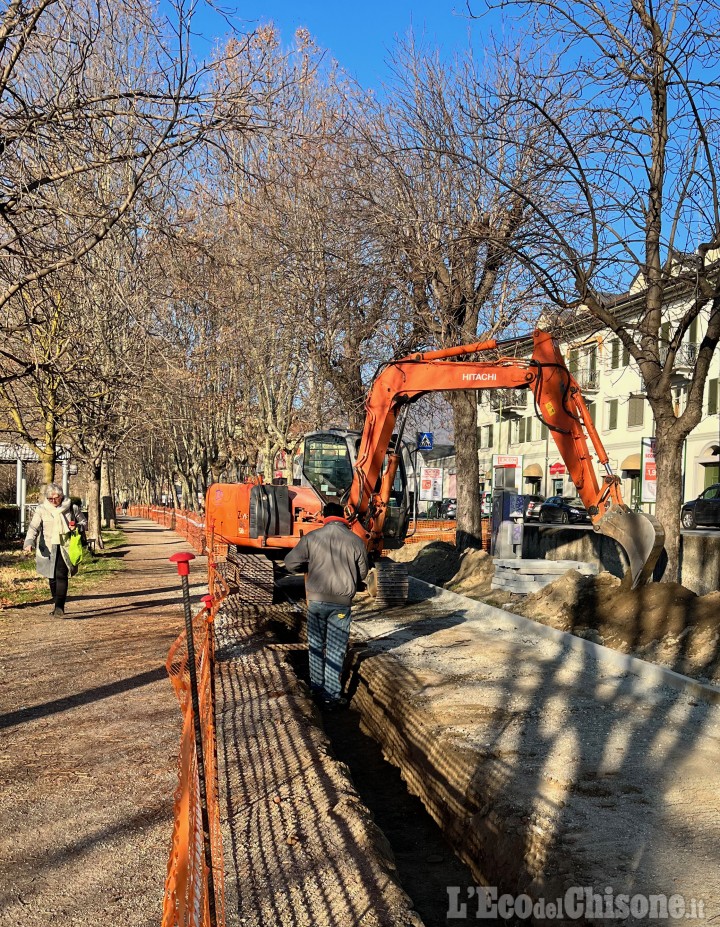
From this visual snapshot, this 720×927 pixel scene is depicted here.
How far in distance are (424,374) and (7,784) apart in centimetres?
832

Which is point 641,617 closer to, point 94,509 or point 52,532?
point 52,532

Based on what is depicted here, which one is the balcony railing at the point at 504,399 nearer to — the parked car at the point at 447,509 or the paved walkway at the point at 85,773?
the parked car at the point at 447,509

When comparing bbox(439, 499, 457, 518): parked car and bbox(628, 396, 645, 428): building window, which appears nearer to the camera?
bbox(628, 396, 645, 428): building window

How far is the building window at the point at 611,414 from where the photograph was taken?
45.0 metres

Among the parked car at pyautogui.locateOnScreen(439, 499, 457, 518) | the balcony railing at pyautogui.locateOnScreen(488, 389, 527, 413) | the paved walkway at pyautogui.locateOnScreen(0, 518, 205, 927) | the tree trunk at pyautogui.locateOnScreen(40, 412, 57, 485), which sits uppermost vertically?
the balcony railing at pyautogui.locateOnScreen(488, 389, 527, 413)

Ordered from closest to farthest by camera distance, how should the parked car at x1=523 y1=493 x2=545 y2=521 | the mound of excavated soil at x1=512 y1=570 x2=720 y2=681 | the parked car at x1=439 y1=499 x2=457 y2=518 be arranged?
the mound of excavated soil at x1=512 y1=570 x2=720 y2=681 < the parked car at x1=523 y1=493 x2=545 y2=521 < the parked car at x1=439 y1=499 x2=457 y2=518

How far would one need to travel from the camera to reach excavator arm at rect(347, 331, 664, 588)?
1027 cm

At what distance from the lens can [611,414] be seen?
45.3 meters

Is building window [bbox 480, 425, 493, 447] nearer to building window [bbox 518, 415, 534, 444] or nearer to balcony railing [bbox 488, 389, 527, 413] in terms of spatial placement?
building window [bbox 518, 415, 534, 444]

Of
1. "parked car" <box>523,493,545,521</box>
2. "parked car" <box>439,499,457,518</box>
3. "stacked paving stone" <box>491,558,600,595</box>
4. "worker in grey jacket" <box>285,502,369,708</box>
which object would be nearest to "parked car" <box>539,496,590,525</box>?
"parked car" <box>523,493,545,521</box>

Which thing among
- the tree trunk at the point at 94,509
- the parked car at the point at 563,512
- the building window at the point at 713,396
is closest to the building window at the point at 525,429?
the parked car at the point at 563,512

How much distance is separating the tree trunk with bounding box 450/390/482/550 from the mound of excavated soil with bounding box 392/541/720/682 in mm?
5487

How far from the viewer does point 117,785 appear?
16.7 feet

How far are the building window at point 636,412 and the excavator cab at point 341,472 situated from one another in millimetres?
30539
